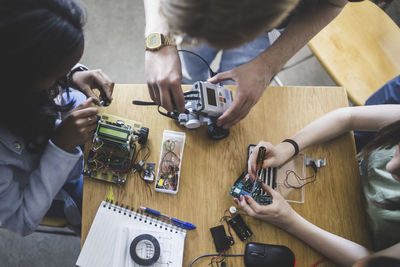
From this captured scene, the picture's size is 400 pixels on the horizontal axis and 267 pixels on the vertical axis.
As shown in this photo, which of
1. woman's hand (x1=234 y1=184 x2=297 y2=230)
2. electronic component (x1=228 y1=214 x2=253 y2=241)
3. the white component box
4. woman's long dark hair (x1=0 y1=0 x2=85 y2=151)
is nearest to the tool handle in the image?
woman's hand (x1=234 y1=184 x2=297 y2=230)

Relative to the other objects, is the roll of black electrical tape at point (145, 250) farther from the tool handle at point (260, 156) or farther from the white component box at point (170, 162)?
the tool handle at point (260, 156)

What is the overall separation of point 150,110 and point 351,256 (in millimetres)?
1020

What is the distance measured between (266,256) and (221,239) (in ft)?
0.61

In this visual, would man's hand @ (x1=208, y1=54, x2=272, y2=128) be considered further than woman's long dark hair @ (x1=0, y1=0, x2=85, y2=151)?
Yes

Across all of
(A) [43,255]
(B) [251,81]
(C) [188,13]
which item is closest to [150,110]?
(B) [251,81]

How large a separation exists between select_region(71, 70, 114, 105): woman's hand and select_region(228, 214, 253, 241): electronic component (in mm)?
765

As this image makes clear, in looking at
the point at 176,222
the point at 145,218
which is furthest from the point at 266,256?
the point at 145,218

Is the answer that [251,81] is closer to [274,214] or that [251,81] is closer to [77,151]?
[274,214]

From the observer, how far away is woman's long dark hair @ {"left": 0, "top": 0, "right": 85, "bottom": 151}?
67cm

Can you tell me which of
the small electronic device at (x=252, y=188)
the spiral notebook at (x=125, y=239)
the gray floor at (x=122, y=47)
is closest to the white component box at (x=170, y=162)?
the spiral notebook at (x=125, y=239)

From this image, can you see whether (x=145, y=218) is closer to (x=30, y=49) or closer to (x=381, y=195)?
(x=30, y=49)

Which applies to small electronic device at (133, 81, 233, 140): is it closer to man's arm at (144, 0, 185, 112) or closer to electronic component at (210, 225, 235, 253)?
man's arm at (144, 0, 185, 112)

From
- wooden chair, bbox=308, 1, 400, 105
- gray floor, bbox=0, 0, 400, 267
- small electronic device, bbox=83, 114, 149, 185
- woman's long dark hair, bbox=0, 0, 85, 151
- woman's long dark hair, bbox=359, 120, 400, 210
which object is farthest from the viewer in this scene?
gray floor, bbox=0, 0, 400, 267

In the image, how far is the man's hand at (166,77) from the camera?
94 centimetres
